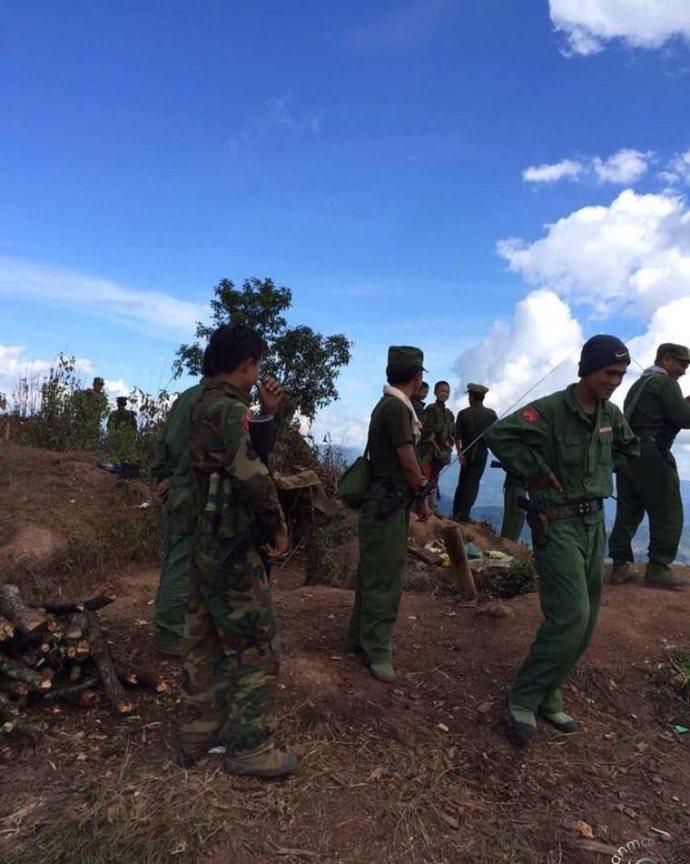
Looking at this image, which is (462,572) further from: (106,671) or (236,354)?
(236,354)

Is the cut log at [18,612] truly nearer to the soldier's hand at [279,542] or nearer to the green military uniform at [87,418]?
the soldier's hand at [279,542]

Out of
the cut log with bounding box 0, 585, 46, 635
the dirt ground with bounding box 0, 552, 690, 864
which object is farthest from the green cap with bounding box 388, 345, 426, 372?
the cut log with bounding box 0, 585, 46, 635

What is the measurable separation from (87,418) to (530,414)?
7656 mm

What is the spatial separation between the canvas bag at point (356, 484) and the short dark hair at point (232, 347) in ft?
4.52

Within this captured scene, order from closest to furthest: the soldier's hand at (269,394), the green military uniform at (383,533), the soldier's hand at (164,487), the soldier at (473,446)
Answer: the soldier's hand at (269,394) → the green military uniform at (383,533) → the soldier's hand at (164,487) → the soldier at (473,446)

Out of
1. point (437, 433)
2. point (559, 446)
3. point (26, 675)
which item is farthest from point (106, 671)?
point (437, 433)

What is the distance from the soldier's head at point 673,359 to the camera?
5.81 metres

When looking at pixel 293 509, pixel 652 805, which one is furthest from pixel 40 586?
pixel 652 805

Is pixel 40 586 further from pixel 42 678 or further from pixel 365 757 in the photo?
pixel 365 757

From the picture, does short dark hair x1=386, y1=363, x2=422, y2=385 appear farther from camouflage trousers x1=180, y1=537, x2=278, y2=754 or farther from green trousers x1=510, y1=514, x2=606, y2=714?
camouflage trousers x1=180, y1=537, x2=278, y2=754

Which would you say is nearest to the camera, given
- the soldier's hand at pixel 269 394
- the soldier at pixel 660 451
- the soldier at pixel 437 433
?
the soldier's hand at pixel 269 394

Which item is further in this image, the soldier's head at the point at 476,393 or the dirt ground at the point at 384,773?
the soldier's head at the point at 476,393

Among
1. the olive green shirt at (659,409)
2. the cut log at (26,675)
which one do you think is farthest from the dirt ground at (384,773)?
the olive green shirt at (659,409)

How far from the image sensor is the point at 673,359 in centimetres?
587
